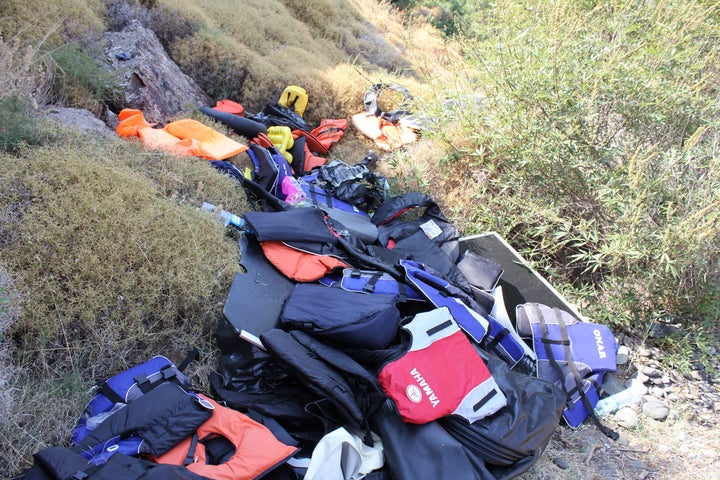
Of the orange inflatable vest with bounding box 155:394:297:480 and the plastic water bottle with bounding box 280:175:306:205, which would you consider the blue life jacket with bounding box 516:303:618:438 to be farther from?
the plastic water bottle with bounding box 280:175:306:205

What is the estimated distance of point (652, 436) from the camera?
9.02 ft

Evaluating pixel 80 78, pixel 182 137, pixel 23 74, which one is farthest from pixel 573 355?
pixel 80 78

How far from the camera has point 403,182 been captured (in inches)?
174

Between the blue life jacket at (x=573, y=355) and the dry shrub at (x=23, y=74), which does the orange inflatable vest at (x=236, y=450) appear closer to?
the blue life jacket at (x=573, y=355)

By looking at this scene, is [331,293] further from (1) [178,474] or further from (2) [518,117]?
(2) [518,117]

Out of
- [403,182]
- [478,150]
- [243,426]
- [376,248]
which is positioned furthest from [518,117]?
[243,426]

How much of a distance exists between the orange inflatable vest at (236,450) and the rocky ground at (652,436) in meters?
1.29

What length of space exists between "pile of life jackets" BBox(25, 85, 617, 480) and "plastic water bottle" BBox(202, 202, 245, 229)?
2cm

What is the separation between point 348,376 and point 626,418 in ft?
5.69

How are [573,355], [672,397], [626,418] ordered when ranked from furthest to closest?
[672,397]
[573,355]
[626,418]

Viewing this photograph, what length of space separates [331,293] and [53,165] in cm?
163

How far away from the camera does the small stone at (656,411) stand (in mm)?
2863

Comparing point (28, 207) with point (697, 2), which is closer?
point (28, 207)

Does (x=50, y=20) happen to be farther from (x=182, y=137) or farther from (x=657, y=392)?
(x=657, y=392)
